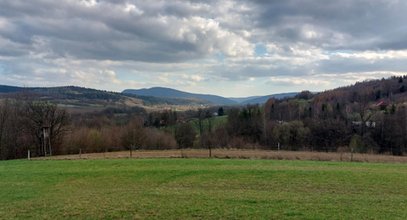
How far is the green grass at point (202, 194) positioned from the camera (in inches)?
547

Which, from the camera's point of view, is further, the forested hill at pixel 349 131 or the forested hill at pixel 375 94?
the forested hill at pixel 375 94

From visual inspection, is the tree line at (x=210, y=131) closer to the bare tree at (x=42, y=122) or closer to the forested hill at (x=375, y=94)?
the bare tree at (x=42, y=122)

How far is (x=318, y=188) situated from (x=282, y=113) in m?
109

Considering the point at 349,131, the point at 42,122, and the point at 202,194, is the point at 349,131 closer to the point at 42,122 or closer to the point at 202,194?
the point at 42,122

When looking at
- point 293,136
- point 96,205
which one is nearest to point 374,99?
point 293,136

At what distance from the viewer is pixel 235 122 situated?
4077 inches

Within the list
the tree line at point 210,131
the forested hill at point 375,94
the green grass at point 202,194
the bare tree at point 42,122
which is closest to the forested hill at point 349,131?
the tree line at point 210,131

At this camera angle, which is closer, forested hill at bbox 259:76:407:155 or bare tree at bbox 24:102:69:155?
bare tree at bbox 24:102:69:155

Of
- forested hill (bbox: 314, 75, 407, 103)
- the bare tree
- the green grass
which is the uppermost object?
forested hill (bbox: 314, 75, 407, 103)

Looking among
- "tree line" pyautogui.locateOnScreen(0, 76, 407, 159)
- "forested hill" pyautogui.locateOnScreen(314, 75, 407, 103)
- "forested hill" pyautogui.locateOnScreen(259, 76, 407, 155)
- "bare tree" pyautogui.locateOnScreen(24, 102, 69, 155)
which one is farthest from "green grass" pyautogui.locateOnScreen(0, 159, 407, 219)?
"forested hill" pyautogui.locateOnScreen(314, 75, 407, 103)

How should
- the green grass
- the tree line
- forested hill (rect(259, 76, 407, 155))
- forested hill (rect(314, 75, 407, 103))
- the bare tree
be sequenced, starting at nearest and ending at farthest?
the green grass, the bare tree, the tree line, forested hill (rect(259, 76, 407, 155)), forested hill (rect(314, 75, 407, 103))

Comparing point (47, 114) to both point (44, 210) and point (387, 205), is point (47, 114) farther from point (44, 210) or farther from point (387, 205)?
point (387, 205)

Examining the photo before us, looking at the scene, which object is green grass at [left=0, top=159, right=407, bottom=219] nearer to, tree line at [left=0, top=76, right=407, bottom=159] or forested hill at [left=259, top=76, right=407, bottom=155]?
tree line at [left=0, top=76, right=407, bottom=159]

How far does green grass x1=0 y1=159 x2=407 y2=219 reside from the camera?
45.6 feet
